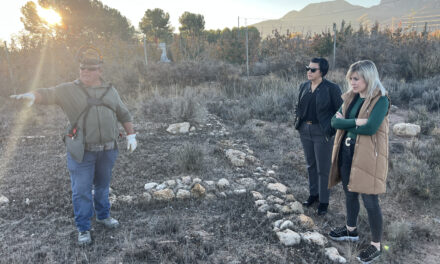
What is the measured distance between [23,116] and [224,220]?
24.6 ft

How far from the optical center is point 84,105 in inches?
108

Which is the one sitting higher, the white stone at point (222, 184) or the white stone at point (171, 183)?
the white stone at point (171, 183)

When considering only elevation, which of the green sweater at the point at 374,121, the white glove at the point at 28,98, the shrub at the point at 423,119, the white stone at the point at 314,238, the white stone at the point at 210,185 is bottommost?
the white stone at the point at 314,238

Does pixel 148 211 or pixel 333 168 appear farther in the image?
pixel 148 211

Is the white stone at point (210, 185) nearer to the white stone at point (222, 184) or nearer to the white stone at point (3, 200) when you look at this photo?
A: the white stone at point (222, 184)

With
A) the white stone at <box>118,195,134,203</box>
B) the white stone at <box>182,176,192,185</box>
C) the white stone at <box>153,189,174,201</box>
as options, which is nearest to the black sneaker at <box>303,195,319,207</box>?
the white stone at <box>182,176,192,185</box>

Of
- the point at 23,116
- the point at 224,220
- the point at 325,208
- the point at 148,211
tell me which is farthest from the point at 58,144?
the point at 325,208

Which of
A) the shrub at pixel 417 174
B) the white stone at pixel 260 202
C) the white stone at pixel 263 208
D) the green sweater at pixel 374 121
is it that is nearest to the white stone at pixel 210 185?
the white stone at pixel 260 202

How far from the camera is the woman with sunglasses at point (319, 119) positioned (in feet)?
10.8

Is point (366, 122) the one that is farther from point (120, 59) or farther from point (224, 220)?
point (120, 59)

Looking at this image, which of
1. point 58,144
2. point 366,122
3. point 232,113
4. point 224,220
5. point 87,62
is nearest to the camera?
point 366,122

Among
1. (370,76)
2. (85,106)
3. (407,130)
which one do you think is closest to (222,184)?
(85,106)

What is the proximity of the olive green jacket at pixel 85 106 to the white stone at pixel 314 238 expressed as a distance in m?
2.14

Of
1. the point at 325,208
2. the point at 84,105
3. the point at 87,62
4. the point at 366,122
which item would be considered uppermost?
the point at 87,62
